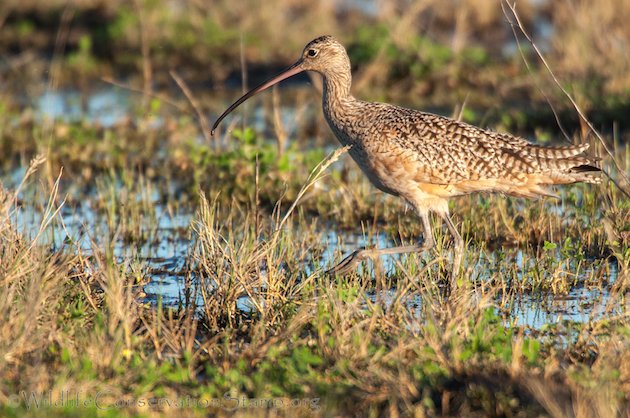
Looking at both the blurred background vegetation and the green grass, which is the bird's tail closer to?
the green grass

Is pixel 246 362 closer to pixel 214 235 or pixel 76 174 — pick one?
pixel 214 235

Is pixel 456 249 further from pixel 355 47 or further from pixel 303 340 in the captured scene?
pixel 355 47

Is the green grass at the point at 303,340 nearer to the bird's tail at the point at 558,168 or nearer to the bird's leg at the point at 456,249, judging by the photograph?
the bird's leg at the point at 456,249

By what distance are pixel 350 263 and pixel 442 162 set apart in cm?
91

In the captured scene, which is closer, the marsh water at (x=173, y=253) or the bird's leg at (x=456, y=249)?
the marsh water at (x=173, y=253)

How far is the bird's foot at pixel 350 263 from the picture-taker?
269 inches

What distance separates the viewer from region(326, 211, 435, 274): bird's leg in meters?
6.84

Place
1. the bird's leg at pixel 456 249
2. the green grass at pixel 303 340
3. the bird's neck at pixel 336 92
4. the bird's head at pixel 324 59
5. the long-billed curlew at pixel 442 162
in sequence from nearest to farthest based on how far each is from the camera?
the green grass at pixel 303 340 < the bird's leg at pixel 456 249 < the long-billed curlew at pixel 442 162 < the bird's neck at pixel 336 92 < the bird's head at pixel 324 59

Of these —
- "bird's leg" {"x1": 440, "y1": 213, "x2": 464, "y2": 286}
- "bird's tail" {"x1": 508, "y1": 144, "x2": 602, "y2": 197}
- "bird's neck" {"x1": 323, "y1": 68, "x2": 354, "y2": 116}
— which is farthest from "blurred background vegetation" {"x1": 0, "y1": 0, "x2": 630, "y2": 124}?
"bird's leg" {"x1": 440, "y1": 213, "x2": 464, "y2": 286}

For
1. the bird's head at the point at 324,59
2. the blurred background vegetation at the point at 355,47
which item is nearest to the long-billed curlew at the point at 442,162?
the bird's head at the point at 324,59

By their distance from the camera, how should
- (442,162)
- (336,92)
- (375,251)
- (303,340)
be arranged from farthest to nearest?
(336,92)
(442,162)
(375,251)
(303,340)

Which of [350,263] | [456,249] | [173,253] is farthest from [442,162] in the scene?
[173,253]

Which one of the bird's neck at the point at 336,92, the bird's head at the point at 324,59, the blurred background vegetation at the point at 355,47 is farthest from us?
the blurred background vegetation at the point at 355,47

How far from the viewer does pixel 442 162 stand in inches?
275
